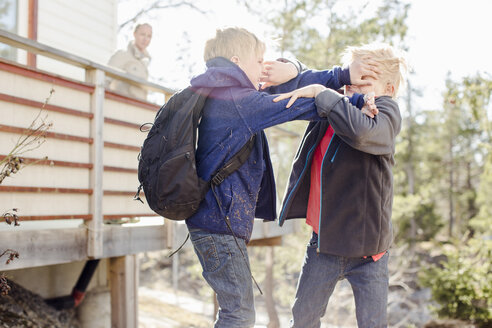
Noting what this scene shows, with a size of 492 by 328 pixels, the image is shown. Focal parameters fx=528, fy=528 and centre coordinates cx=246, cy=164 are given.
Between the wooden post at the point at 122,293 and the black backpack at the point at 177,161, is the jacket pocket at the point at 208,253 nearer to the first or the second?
the black backpack at the point at 177,161

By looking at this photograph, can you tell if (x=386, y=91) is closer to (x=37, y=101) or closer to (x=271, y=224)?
(x=37, y=101)

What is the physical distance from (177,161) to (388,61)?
1.23 meters

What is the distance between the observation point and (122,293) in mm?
6184

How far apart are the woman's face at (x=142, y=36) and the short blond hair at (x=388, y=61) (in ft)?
15.0

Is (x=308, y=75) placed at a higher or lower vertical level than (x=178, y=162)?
higher

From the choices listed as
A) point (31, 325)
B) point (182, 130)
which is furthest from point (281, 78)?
point (31, 325)

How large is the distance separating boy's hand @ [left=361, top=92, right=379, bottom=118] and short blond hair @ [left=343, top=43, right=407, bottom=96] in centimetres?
40

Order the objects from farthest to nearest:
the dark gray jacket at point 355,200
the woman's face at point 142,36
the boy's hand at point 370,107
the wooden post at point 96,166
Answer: the woman's face at point 142,36 → the wooden post at point 96,166 → the dark gray jacket at point 355,200 → the boy's hand at point 370,107

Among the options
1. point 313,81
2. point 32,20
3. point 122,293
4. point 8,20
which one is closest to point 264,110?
point 313,81

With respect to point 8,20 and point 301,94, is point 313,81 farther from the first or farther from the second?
point 8,20

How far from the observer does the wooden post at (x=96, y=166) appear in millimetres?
4465

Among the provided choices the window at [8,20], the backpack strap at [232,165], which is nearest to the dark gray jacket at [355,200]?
the backpack strap at [232,165]

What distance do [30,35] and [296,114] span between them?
5.72 metres

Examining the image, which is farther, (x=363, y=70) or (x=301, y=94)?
(x=363, y=70)
